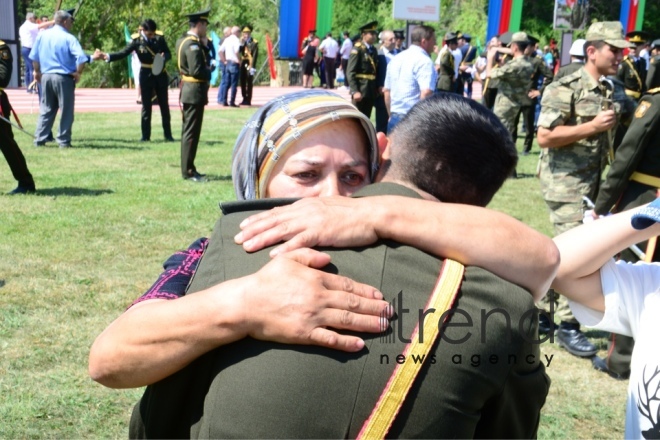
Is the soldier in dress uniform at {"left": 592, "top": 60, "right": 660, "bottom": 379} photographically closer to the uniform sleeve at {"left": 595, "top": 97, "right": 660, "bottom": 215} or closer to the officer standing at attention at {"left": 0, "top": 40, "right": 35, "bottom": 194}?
the uniform sleeve at {"left": 595, "top": 97, "right": 660, "bottom": 215}

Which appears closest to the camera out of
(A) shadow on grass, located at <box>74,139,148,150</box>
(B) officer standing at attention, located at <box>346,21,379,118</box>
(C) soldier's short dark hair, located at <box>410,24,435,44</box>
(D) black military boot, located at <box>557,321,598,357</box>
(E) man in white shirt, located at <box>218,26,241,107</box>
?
(D) black military boot, located at <box>557,321,598,357</box>

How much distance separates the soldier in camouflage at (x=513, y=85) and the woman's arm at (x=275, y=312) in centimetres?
1148

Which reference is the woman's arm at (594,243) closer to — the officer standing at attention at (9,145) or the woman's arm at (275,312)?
the woman's arm at (275,312)

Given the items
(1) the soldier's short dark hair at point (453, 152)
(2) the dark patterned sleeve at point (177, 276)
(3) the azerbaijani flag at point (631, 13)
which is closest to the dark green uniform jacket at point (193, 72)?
(2) the dark patterned sleeve at point (177, 276)

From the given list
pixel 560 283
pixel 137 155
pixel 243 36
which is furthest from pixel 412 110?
pixel 243 36

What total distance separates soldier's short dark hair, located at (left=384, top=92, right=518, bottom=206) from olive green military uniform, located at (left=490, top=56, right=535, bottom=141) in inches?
440

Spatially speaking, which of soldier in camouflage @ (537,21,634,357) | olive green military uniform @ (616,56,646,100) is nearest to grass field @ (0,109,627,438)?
soldier in camouflage @ (537,21,634,357)

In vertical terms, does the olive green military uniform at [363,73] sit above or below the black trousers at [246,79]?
above

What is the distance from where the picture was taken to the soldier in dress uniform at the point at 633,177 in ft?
16.1

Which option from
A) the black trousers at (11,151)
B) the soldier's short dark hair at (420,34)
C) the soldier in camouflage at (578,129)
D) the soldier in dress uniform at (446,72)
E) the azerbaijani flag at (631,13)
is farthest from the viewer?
the azerbaijani flag at (631,13)

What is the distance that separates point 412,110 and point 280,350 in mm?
639

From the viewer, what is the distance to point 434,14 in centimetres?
1697

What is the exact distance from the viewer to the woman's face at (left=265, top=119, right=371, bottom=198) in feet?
6.26

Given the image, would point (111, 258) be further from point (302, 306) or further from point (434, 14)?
point (434, 14)
